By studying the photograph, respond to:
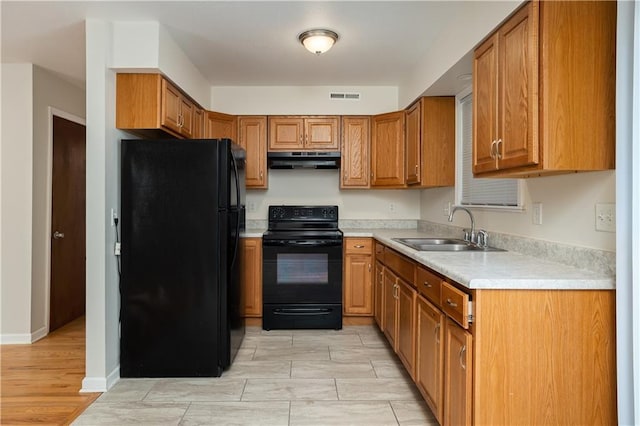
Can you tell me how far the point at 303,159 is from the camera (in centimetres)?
414

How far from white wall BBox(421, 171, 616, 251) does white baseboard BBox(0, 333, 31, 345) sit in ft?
13.5

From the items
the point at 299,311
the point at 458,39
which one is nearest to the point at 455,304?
the point at 458,39

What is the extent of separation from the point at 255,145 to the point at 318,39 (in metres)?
1.56

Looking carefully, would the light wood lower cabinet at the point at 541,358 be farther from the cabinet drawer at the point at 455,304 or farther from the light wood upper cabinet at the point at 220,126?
the light wood upper cabinet at the point at 220,126

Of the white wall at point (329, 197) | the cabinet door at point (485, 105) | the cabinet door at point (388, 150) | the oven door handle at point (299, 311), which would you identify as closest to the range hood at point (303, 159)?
the white wall at point (329, 197)

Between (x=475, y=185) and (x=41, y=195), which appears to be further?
(x=41, y=195)

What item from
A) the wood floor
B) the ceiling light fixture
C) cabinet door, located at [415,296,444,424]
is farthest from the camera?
the ceiling light fixture

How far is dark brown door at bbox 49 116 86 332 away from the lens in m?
3.89

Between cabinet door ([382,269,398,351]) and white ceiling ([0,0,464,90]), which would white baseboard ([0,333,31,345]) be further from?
cabinet door ([382,269,398,351])

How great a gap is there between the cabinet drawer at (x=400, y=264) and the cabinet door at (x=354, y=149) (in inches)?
44.5

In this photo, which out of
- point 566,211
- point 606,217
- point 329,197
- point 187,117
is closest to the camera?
point 606,217

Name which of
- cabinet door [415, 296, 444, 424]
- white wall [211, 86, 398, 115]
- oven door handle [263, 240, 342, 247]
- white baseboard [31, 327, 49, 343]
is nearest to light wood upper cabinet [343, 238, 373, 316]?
oven door handle [263, 240, 342, 247]

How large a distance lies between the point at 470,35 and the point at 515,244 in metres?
1.31

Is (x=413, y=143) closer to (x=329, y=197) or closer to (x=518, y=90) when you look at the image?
(x=329, y=197)
